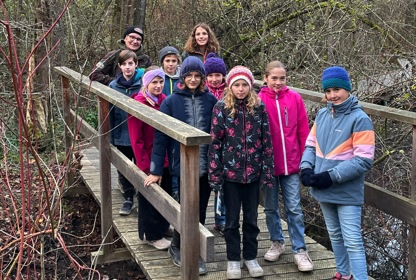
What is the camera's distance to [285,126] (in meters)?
4.04

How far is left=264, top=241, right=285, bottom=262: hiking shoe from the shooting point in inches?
169

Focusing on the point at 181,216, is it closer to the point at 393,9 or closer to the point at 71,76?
the point at 71,76

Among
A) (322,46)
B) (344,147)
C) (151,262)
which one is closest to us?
(344,147)

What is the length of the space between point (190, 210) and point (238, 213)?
0.69 meters

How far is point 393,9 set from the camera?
9.72m

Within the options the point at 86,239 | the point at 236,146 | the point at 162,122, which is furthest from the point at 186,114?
the point at 86,239

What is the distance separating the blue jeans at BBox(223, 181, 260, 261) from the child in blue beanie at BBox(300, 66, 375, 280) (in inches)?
16.6

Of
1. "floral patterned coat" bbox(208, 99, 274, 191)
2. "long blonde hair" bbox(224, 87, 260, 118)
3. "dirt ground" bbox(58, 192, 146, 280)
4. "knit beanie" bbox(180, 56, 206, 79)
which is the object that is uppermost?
"knit beanie" bbox(180, 56, 206, 79)

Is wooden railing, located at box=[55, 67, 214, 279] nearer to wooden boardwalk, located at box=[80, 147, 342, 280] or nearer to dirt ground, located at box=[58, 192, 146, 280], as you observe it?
wooden boardwalk, located at box=[80, 147, 342, 280]

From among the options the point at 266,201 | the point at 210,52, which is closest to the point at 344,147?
the point at 266,201

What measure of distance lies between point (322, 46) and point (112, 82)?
432 centimetres

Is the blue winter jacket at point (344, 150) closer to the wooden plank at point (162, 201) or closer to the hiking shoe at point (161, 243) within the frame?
the wooden plank at point (162, 201)

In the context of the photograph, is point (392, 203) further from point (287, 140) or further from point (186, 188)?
point (186, 188)

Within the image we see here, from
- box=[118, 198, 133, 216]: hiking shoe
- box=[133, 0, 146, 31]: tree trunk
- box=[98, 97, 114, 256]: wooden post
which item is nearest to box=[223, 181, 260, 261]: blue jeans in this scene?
box=[98, 97, 114, 256]: wooden post
